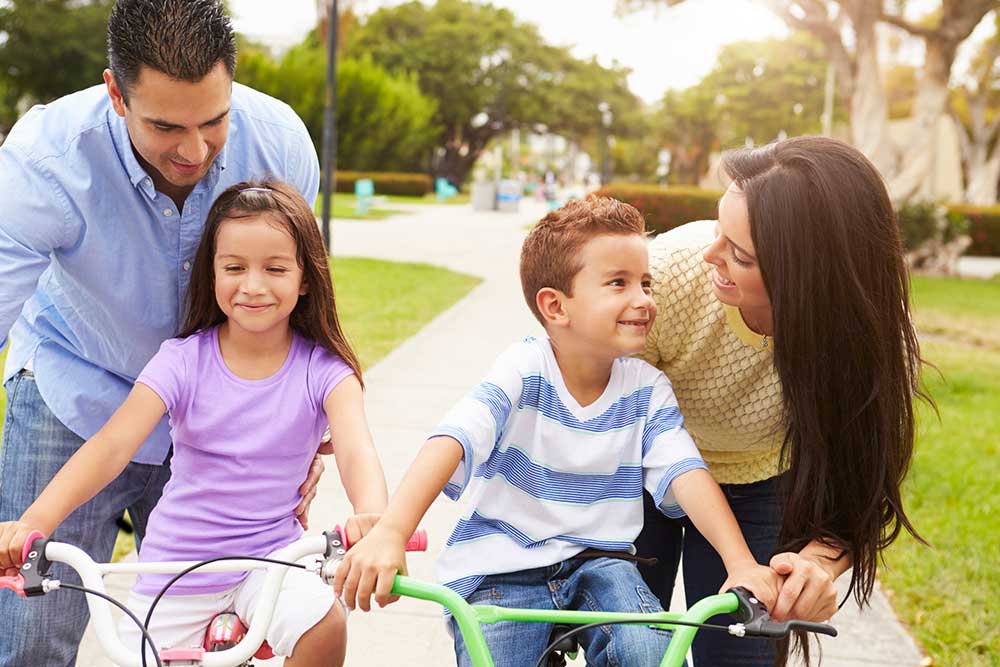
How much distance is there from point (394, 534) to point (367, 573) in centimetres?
11

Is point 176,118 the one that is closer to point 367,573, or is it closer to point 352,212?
point 367,573

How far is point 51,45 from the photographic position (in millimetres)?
37000

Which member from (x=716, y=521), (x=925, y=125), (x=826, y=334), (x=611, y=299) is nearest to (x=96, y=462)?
(x=611, y=299)

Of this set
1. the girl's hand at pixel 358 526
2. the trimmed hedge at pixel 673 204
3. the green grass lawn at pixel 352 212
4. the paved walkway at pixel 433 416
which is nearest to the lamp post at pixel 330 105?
the paved walkway at pixel 433 416

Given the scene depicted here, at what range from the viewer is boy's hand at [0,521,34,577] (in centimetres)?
199

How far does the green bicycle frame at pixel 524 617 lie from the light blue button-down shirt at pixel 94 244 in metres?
1.23

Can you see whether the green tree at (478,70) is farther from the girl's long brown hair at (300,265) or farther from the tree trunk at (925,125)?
the girl's long brown hair at (300,265)

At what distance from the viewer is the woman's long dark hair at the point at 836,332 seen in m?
2.12

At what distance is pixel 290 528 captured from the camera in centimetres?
253

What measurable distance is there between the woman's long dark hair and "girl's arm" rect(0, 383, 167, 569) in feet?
4.47

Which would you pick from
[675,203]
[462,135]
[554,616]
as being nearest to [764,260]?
[554,616]

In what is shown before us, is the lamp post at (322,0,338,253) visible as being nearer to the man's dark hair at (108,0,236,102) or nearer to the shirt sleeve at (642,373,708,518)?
the man's dark hair at (108,0,236,102)

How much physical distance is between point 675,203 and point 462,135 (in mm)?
35639

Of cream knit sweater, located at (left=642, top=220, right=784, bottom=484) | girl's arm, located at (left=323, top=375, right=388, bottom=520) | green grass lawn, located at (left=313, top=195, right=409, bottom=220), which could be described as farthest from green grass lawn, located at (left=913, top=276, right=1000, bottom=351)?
green grass lawn, located at (left=313, top=195, right=409, bottom=220)
